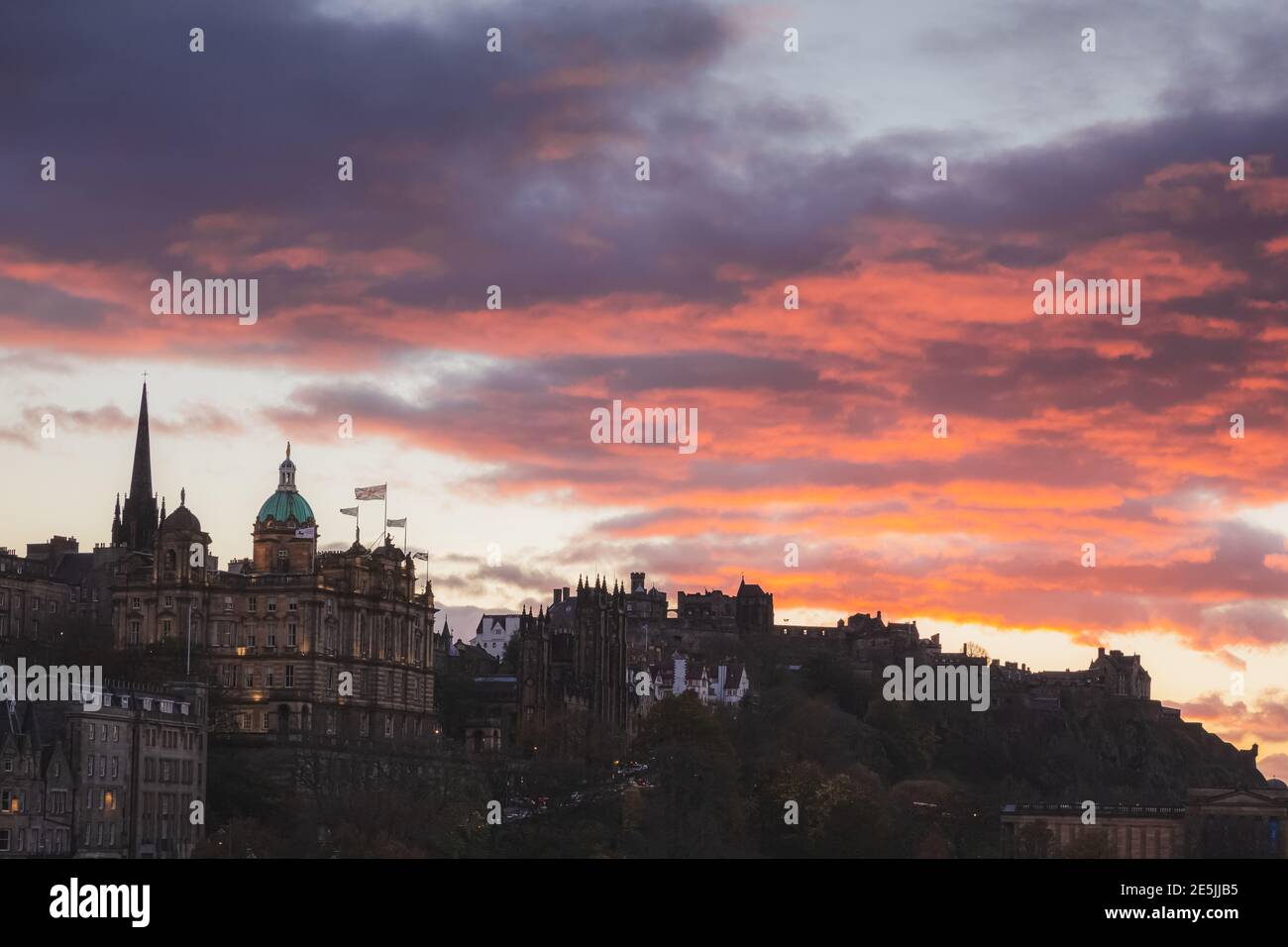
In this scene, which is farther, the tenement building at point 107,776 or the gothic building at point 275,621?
the gothic building at point 275,621

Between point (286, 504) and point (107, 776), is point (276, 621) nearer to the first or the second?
point (286, 504)

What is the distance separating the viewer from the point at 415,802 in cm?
16075

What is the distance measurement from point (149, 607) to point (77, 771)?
44.4 m

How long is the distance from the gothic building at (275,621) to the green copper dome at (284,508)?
7cm

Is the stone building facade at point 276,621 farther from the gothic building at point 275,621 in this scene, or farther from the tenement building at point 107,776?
the tenement building at point 107,776

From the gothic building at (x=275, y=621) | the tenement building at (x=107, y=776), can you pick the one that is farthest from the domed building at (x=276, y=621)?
the tenement building at (x=107, y=776)

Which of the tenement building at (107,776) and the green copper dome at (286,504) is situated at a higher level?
the green copper dome at (286,504)

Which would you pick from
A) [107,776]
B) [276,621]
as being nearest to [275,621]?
[276,621]

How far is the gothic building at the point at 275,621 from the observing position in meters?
185

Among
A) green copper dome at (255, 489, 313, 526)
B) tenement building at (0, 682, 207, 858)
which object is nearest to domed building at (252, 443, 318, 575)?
green copper dome at (255, 489, 313, 526)

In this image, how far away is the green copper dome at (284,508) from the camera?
191625mm

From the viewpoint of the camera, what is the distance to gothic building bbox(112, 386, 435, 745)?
185m

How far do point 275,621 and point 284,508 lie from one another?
8819 mm
